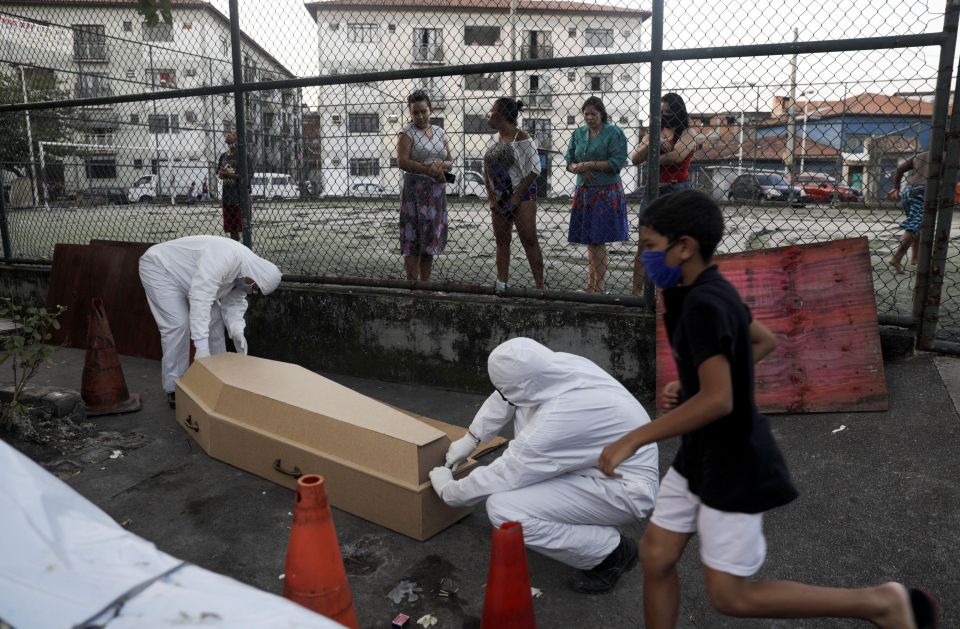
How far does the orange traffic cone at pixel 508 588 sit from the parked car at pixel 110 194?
7.93 metres

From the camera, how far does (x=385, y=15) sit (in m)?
5.83

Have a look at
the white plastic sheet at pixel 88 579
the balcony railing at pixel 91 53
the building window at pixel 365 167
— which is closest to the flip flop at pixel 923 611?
the white plastic sheet at pixel 88 579

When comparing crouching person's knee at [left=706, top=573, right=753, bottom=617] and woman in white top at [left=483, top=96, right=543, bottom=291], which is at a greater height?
woman in white top at [left=483, top=96, right=543, bottom=291]

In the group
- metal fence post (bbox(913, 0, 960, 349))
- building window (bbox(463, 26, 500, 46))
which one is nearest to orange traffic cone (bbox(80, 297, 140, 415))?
building window (bbox(463, 26, 500, 46))

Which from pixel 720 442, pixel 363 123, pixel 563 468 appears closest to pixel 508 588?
pixel 563 468

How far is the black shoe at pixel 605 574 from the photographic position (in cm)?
277

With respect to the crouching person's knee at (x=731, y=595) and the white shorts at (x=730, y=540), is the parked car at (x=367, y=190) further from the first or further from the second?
the crouching person's knee at (x=731, y=595)

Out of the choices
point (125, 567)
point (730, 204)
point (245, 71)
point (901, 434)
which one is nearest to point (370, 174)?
point (245, 71)

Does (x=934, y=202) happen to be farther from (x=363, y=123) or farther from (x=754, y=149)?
(x=363, y=123)

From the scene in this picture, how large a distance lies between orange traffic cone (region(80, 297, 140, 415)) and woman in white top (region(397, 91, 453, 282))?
2.28 meters

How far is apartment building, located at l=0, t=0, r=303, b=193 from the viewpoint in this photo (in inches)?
237

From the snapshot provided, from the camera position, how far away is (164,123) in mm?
8375

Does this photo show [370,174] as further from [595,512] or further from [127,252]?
[595,512]

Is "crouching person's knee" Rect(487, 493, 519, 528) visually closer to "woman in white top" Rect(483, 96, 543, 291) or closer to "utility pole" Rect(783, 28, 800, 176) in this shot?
"woman in white top" Rect(483, 96, 543, 291)
